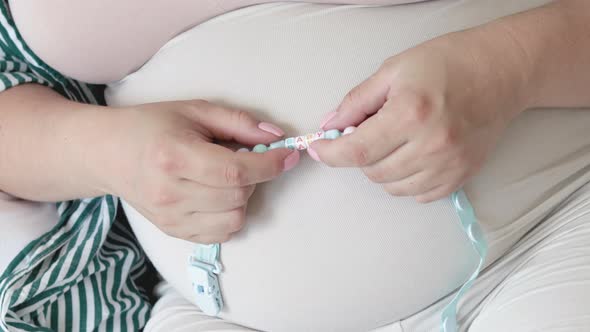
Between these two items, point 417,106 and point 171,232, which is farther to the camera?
point 171,232

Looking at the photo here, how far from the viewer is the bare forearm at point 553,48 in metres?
0.65

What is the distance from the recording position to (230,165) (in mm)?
613

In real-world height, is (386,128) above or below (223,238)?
above

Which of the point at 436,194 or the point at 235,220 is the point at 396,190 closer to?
the point at 436,194

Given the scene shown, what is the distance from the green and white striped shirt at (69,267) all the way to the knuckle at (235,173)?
1.09ft

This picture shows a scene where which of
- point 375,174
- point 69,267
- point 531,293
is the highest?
point 375,174

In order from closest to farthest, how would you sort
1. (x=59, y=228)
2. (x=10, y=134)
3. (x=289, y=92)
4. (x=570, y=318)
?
(x=570, y=318) → (x=289, y=92) → (x=10, y=134) → (x=59, y=228)

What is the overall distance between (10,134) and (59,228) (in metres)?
0.17

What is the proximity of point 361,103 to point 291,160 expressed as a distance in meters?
0.09

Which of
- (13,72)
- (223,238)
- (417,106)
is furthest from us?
(13,72)

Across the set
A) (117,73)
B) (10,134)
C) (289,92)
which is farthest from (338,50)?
(10,134)

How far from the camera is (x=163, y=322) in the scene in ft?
2.74

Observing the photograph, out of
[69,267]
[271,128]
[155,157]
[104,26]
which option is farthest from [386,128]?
[69,267]

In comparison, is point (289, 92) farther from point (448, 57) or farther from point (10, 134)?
point (10, 134)
